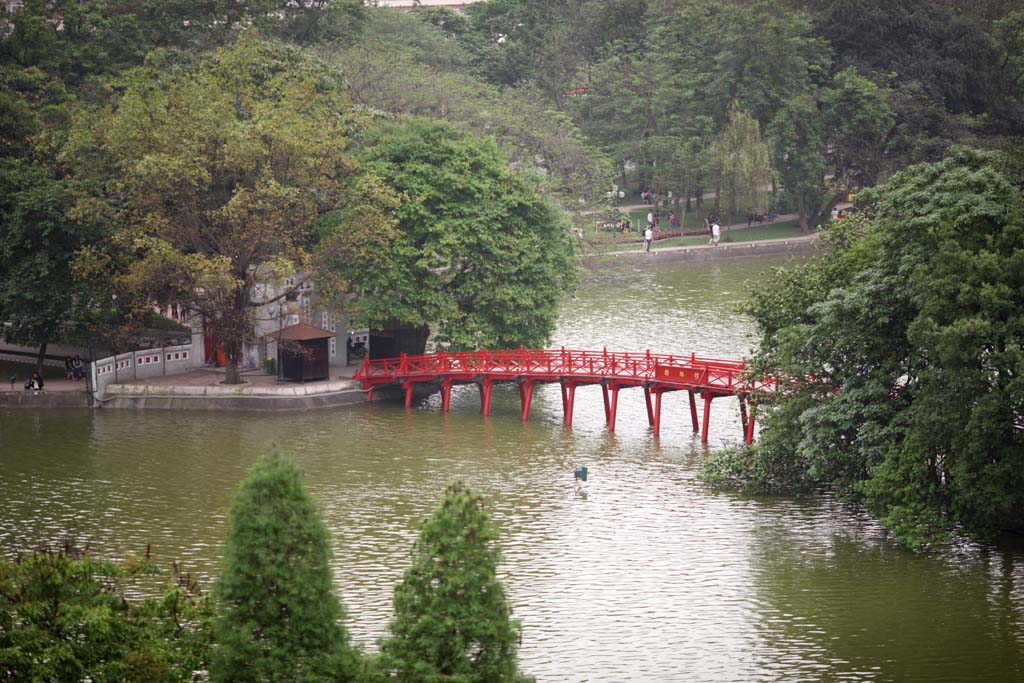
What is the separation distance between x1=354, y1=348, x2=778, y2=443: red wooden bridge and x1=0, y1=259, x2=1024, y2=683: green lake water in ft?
2.67

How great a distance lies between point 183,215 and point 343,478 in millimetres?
12859

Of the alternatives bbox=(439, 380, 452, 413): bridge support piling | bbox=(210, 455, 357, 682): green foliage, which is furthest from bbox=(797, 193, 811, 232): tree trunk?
bbox=(210, 455, 357, 682): green foliage

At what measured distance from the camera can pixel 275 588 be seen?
22.3 m

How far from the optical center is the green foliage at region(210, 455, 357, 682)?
22.1 meters

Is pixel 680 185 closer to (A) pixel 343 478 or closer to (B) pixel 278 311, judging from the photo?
(B) pixel 278 311

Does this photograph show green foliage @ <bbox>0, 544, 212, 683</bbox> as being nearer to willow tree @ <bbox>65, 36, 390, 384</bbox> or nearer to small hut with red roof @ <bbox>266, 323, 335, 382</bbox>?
willow tree @ <bbox>65, 36, 390, 384</bbox>

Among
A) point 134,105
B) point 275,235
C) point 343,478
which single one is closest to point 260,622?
point 343,478

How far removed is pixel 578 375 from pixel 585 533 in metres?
10.8

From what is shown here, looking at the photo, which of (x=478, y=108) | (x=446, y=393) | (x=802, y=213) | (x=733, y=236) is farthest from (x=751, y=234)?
(x=446, y=393)

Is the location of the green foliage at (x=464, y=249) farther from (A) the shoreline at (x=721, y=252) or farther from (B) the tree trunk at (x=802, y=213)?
(B) the tree trunk at (x=802, y=213)

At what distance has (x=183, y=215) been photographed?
167 ft

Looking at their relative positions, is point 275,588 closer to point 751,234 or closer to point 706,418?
point 706,418

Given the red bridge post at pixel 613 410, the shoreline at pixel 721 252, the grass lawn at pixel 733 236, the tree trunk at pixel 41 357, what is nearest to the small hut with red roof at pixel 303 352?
the tree trunk at pixel 41 357

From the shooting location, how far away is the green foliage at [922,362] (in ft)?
108
